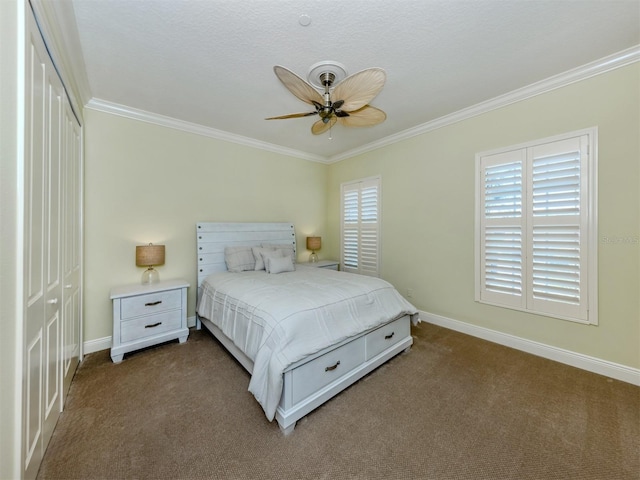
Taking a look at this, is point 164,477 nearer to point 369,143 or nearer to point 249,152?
point 249,152

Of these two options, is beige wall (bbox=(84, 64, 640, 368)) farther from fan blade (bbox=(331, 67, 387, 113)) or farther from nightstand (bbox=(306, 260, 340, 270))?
fan blade (bbox=(331, 67, 387, 113))

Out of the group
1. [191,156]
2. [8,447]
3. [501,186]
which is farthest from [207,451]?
[501,186]

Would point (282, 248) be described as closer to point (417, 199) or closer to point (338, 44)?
point (417, 199)

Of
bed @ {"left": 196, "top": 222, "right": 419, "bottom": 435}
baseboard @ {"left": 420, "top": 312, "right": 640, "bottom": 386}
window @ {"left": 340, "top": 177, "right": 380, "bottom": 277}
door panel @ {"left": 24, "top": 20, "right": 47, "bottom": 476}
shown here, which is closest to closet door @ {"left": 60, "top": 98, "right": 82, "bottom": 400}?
door panel @ {"left": 24, "top": 20, "right": 47, "bottom": 476}

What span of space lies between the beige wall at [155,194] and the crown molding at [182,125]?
6 cm

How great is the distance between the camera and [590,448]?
1.54 m

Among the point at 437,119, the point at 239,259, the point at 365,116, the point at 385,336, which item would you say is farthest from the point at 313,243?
the point at 437,119

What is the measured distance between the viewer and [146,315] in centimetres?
270

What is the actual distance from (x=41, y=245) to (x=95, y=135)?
2.16m

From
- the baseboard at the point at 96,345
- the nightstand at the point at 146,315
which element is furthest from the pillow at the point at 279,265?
the baseboard at the point at 96,345

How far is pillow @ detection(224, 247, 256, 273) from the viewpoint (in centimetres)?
350

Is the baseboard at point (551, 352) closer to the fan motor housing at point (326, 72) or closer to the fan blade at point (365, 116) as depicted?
the fan blade at point (365, 116)

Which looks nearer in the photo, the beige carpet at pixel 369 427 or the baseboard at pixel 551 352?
the beige carpet at pixel 369 427

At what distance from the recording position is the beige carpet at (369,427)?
1.42 m
